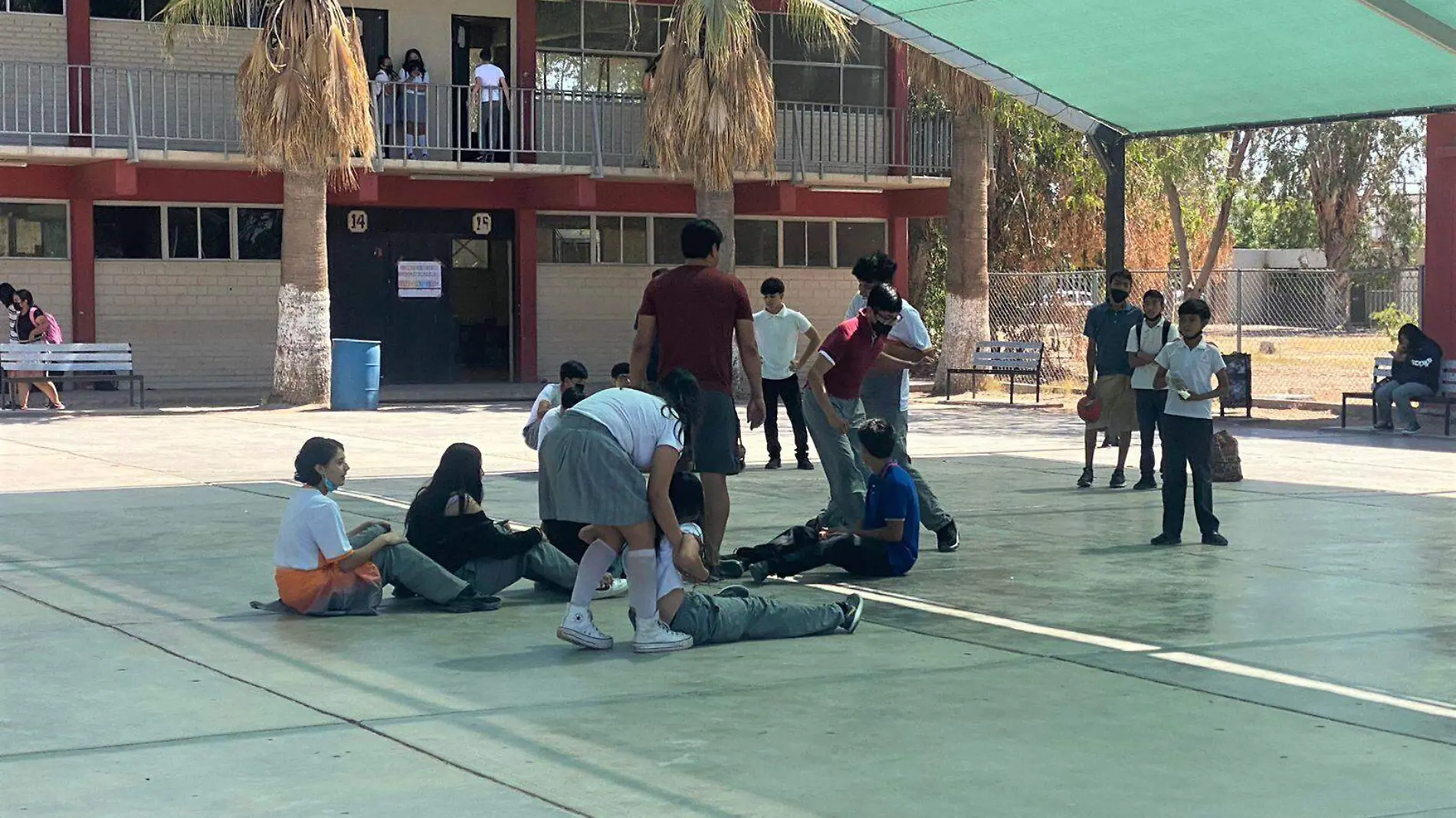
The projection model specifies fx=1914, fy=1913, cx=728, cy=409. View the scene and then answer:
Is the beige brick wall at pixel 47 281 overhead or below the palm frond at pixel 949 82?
below

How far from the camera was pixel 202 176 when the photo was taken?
1085 inches

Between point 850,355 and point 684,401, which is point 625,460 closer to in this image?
point 684,401

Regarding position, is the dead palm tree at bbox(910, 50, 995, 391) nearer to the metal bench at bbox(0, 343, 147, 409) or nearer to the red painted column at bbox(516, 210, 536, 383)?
the red painted column at bbox(516, 210, 536, 383)

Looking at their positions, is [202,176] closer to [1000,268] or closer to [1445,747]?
[1000,268]

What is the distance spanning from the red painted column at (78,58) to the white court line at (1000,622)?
→ 64.3ft

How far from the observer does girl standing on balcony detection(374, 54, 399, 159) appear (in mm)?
26875

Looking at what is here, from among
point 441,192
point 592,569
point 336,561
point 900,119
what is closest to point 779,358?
point 336,561

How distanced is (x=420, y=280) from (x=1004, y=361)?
9.15 m

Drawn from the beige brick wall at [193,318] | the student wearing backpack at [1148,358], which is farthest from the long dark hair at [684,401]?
the beige brick wall at [193,318]

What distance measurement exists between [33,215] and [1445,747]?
24485 mm

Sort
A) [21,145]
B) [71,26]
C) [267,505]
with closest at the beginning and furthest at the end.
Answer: [267,505]
[21,145]
[71,26]

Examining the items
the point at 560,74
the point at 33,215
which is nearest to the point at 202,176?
the point at 33,215

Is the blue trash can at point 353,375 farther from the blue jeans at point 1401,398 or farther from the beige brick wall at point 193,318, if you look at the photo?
the blue jeans at point 1401,398

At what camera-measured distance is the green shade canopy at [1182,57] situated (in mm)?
13477
